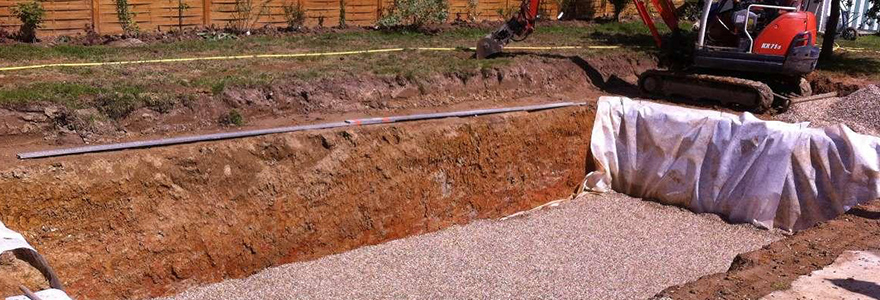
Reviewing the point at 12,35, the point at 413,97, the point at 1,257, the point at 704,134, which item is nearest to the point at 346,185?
the point at 413,97

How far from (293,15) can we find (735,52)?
9.03 metres

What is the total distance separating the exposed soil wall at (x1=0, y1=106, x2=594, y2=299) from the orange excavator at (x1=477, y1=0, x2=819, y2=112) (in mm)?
3272

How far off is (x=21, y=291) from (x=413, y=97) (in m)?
7.13

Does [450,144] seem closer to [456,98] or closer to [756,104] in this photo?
[456,98]

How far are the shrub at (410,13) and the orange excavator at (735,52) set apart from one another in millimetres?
3760

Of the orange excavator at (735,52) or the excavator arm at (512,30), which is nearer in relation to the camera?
the orange excavator at (735,52)

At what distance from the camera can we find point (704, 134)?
40.1 feet

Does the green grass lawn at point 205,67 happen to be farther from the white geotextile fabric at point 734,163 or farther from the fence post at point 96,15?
the white geotextile fabric at point 734,163

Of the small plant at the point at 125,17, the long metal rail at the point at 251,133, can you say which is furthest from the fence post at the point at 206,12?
the long metal rail at the point at 251,133

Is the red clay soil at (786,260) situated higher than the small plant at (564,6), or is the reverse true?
the small plant at (564,6)

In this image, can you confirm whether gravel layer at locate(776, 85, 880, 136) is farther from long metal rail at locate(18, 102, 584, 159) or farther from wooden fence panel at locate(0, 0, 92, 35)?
wooden fence panel at locate(0, 0, 92, 35)

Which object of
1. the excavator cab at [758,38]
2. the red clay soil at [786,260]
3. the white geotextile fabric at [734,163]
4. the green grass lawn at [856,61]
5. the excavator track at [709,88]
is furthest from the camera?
the green grass lawn at [856,61]

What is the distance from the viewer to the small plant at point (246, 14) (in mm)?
16750

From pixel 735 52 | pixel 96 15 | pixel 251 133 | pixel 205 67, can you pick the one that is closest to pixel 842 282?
pixel 251 133
